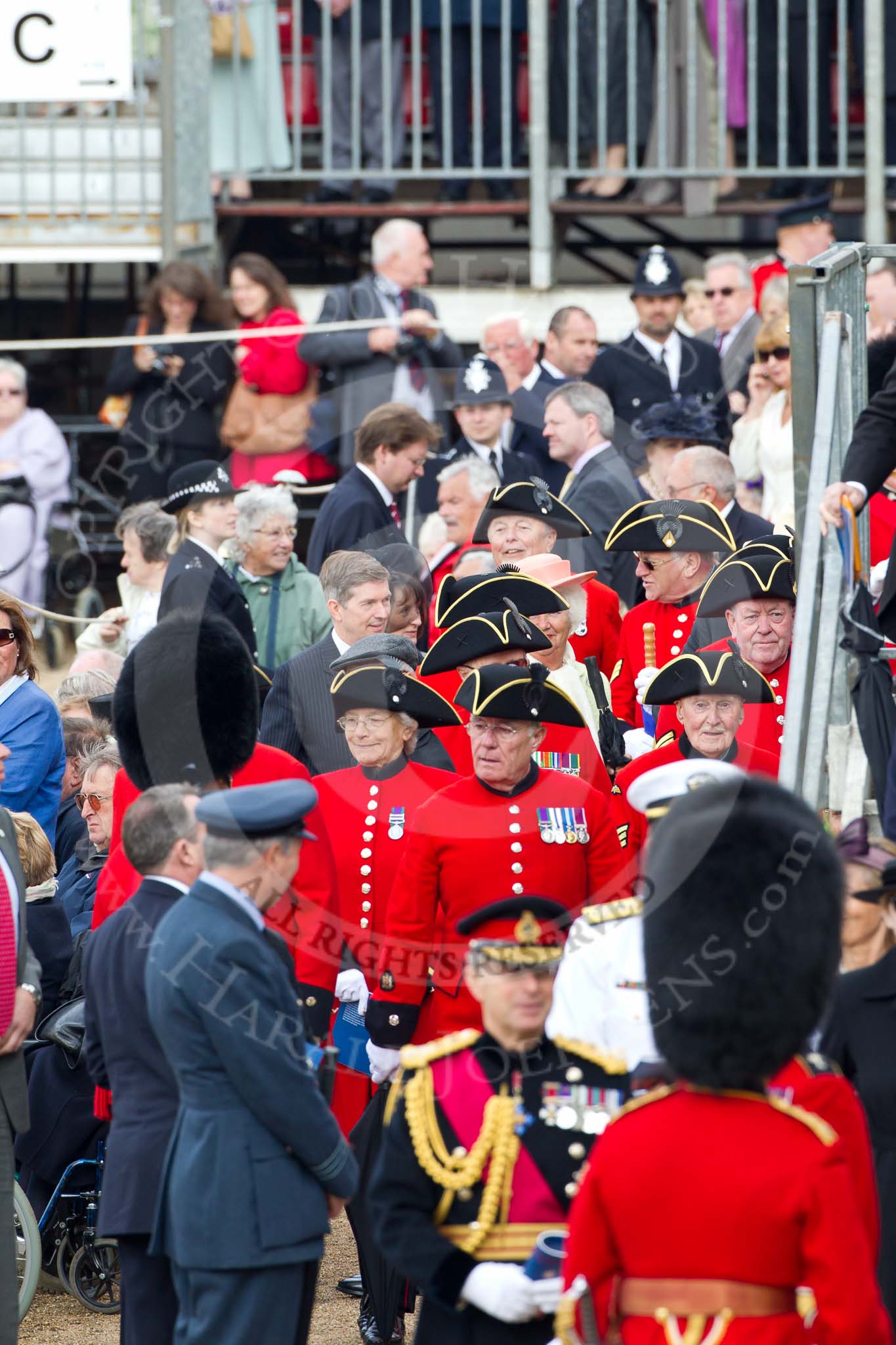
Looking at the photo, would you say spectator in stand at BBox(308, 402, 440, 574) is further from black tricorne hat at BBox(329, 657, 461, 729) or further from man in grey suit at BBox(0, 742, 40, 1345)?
man in grey suit at BBox(0, 742, 40, 1345)

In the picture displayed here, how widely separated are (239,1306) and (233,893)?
0.76 metres

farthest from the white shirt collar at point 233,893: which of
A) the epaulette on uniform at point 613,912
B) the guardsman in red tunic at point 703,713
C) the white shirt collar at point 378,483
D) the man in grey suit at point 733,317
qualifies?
the man in grey suit at point 733,317

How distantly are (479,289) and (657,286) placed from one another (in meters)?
2.29

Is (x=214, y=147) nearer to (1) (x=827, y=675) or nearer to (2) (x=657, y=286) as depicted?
(2) (x=657, y=286)

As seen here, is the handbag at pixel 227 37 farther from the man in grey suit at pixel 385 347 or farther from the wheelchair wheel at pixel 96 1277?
the wheelchair wheel at pixel 96 1277

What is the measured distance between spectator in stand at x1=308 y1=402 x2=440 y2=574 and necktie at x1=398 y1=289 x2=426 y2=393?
1.70 meters

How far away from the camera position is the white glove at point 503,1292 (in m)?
3.50

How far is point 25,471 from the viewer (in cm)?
1016

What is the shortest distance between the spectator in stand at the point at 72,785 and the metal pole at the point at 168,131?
16.6ft

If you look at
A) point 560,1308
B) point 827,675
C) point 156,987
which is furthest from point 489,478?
point 560,1308

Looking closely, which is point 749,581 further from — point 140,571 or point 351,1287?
point 140,571

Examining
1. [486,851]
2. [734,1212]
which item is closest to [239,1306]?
[486,851]

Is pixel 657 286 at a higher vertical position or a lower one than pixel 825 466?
higher

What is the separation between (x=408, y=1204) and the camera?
11.8ft
